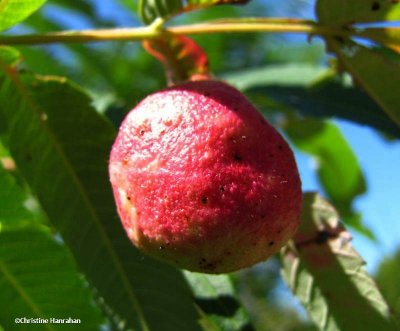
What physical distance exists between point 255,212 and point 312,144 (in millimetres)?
1843

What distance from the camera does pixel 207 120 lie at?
1.29m

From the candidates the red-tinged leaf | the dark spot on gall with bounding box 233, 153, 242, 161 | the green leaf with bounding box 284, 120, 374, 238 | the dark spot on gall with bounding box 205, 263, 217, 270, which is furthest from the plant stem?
the green leaf with bounding box 284, 120, 374, 238

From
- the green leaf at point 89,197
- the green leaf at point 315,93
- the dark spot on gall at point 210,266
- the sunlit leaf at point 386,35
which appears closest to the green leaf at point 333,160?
the green leaf at point 315,93

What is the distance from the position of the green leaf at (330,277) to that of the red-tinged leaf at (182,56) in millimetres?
468

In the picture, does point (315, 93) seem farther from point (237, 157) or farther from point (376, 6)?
point (237, 157)

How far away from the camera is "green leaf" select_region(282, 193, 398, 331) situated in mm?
1595

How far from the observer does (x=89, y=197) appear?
1636 mm

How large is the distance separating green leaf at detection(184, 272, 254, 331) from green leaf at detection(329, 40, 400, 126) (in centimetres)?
61

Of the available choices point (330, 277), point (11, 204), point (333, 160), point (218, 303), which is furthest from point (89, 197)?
point (333, 160)

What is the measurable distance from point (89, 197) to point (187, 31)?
A: 0.47 meters

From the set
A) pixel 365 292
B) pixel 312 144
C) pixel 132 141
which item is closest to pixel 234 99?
pixel 132 141

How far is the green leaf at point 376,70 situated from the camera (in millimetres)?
1627

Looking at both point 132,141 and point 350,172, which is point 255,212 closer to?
point 132,141

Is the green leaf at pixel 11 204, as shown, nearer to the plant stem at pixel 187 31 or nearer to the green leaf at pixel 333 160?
the plant stem at pixel 187 31
